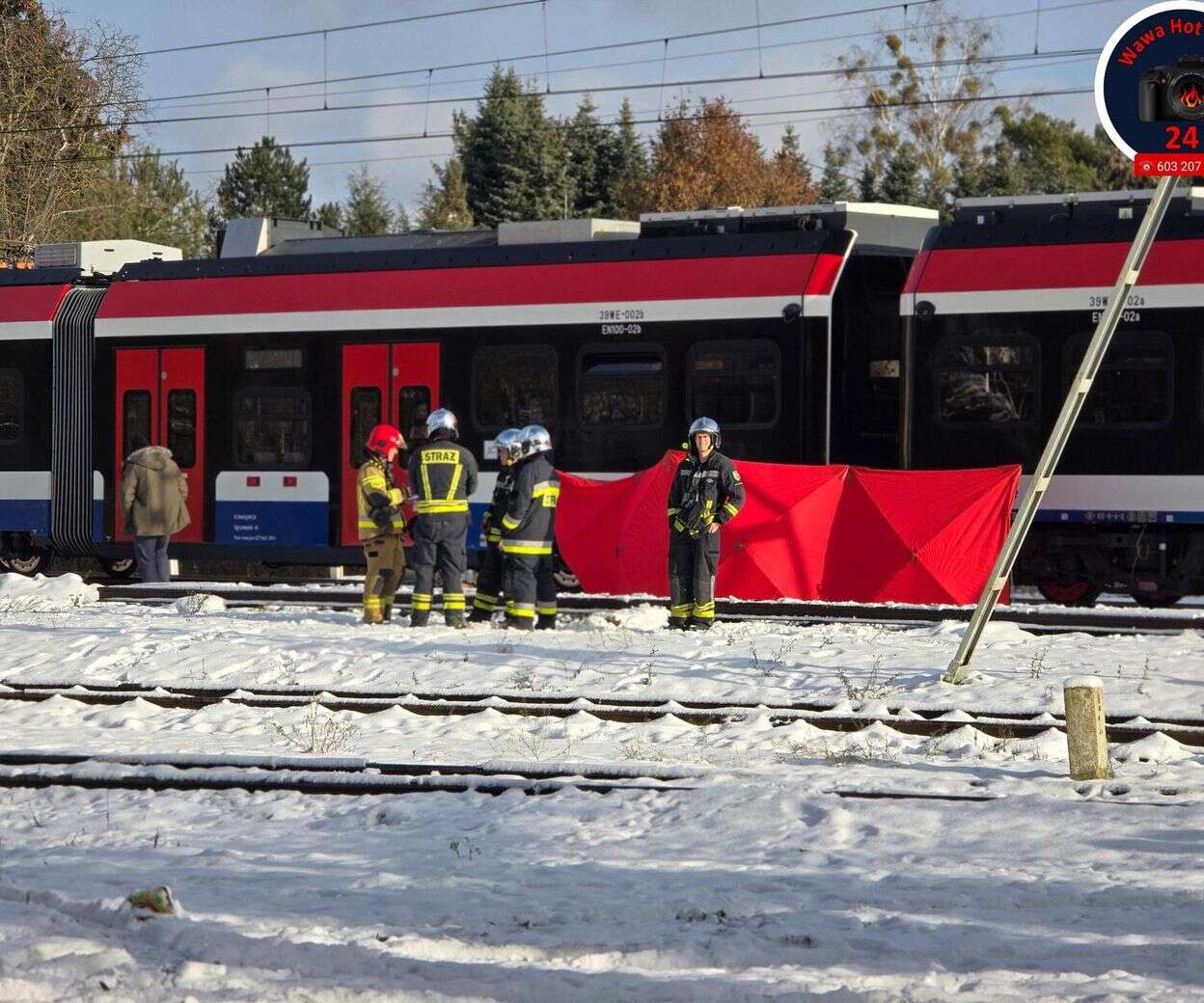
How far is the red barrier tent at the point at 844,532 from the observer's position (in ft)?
51.4

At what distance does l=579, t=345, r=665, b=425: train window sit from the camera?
1733 cm

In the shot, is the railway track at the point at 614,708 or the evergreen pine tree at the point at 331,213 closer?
the railway track at the point at 614,708

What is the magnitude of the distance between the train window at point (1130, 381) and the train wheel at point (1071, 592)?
1.61 meters

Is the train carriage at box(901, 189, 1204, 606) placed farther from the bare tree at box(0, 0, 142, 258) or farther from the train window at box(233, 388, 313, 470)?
the bare tree at box(0, 0, 142, 258)

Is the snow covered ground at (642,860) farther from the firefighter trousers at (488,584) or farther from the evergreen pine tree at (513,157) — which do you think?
the evergreen pine tree at (513,157)

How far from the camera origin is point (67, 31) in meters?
40.0

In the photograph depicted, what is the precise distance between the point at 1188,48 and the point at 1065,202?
26.9ft

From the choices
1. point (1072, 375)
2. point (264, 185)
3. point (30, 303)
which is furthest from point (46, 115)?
point (264, 185)

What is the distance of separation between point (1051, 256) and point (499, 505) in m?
5.76

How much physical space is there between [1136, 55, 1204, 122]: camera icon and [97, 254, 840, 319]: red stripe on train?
8135 mm

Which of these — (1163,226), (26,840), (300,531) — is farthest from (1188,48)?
(300,531)

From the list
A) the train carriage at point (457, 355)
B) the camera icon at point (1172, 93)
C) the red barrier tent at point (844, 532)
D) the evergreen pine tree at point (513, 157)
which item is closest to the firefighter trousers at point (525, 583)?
the red barrier tent at point (844, 532)

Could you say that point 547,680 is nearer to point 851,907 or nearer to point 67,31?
point 851,907

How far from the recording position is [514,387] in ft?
58.8
